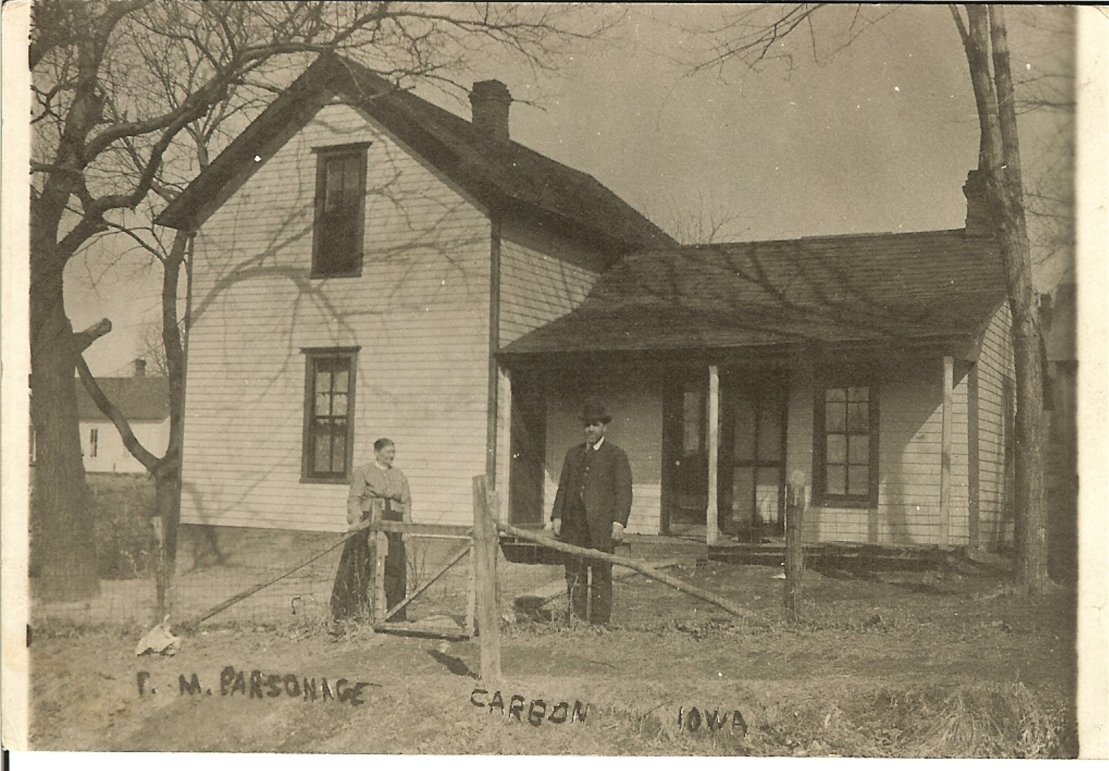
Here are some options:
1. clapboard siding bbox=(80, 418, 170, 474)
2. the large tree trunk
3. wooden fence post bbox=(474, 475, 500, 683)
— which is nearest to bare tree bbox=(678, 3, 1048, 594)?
the large tree trunk

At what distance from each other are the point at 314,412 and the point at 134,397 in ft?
12.4

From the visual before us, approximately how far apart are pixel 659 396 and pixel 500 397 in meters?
2.39

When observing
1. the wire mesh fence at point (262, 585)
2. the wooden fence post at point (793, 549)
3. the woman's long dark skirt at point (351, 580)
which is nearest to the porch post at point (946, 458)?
the wooden fence post at point (793, 549)

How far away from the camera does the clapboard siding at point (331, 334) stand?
12180 millimetres

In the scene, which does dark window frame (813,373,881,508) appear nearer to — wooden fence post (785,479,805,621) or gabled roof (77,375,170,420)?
wooden fence post (785,479,805,621)

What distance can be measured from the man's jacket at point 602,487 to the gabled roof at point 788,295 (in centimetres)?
372

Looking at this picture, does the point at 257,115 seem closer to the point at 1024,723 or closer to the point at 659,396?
the point at 659,396

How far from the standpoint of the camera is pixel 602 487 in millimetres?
8695

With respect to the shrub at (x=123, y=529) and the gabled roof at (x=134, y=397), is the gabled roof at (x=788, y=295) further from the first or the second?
the shrub at (x=123, y=529)

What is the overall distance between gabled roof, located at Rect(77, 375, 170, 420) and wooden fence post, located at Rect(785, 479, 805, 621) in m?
7.70

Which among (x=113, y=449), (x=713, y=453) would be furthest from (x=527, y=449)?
(x=113, y=449)

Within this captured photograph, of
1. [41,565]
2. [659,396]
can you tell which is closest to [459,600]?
[41,565]

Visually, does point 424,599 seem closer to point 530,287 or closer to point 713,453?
point 713,453

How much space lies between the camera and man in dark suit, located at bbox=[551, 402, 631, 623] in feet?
28.4
